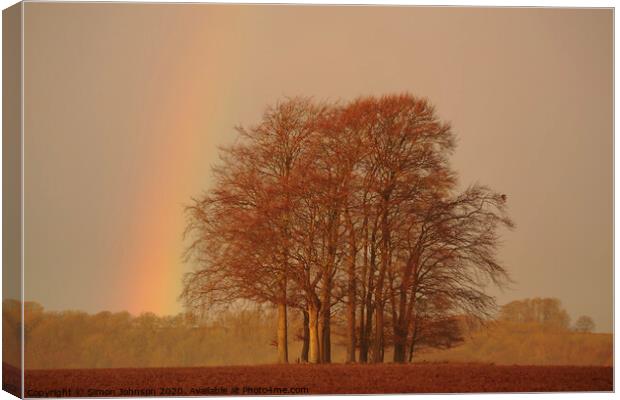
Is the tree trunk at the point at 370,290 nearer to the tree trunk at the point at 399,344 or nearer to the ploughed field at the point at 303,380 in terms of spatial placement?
the tree trunk at the point at 399,344

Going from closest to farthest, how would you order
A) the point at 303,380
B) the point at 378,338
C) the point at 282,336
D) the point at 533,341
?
the point at 303,380 < the point at 282,336 < the point at 378,338 < the point at 533,341

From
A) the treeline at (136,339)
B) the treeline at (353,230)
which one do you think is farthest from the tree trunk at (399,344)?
the treeline at (136,339)

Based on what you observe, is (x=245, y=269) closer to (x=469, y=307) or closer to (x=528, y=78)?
(x=469, y=307)

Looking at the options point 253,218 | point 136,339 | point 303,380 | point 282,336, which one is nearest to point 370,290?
point 282,336

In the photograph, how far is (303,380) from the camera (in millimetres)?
16422

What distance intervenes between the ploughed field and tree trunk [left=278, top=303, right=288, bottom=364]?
156mm

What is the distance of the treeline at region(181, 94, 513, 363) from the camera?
54.6 ft

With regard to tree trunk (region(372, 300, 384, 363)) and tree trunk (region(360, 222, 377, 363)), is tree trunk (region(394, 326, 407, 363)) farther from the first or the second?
tree trunk (region(360, 222, 377, 363))

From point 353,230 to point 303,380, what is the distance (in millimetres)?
2244

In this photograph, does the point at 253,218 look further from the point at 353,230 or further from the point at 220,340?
the point at 220,340

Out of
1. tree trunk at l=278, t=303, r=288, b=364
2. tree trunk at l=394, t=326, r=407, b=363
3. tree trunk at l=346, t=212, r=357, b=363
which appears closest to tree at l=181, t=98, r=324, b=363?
tree trunk at l=278, t=303, r=288, b=364

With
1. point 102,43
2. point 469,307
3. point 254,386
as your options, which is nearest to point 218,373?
point 254,386

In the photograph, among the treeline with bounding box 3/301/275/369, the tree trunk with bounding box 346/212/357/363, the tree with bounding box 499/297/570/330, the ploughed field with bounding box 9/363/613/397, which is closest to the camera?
the treeline with bounding box 3/301/275/369

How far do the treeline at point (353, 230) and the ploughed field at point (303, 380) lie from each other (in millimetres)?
328
